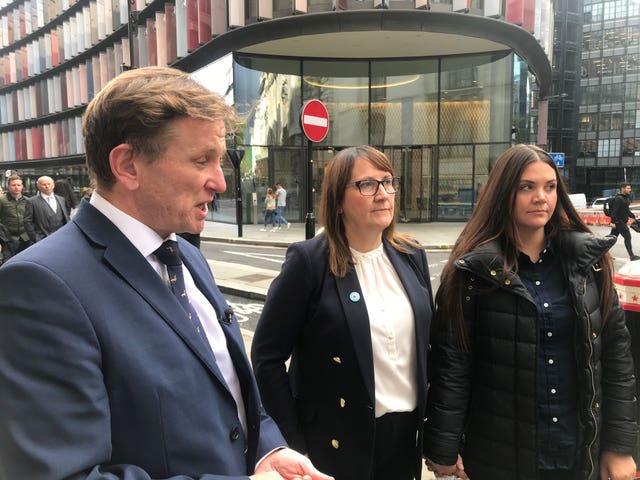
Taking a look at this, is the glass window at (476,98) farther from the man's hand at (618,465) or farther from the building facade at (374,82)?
the man's hand at (618,465)

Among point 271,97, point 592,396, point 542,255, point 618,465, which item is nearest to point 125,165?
point 542,255

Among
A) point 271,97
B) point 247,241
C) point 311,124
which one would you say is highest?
point 271,97

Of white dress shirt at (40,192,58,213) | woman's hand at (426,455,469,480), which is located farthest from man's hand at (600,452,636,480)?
white dress shirt at (40,192,58,213)

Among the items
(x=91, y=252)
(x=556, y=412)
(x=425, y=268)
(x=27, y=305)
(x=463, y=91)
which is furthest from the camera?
(x=463, y=91)

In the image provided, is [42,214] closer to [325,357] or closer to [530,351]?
[325,357]

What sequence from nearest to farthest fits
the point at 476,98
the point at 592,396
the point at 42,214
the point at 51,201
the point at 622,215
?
the point at 592,396, the point at 42,214, the point at 51,201, the point at 622,215, the point at 476,98

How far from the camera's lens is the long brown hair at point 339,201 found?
2.08m

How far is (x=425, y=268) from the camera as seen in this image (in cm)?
228

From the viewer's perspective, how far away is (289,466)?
4.68 ft

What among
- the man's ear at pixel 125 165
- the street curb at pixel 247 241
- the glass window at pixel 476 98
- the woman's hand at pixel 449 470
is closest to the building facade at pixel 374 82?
the glass window at pixel 476 98

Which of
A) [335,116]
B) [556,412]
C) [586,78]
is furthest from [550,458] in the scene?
[586,78]

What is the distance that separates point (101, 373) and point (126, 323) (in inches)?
4.7

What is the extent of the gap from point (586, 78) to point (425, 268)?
75.0m

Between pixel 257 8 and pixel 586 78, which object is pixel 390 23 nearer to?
pixel 257 8
